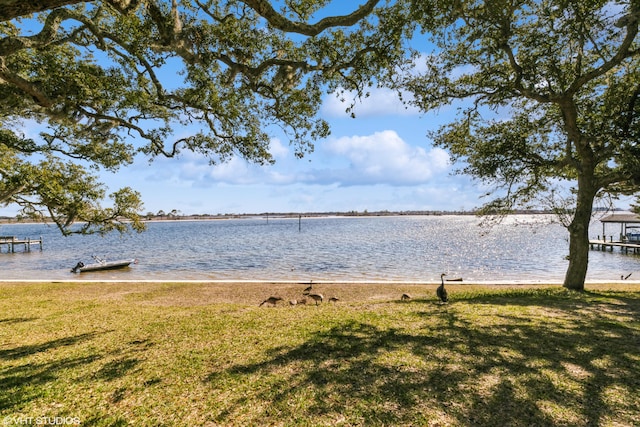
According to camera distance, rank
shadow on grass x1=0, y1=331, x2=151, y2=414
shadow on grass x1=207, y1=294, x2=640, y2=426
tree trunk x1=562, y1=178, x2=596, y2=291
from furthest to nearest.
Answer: tree trunk x1=562, y1=178, x2=596, y2=291 → shadow on grass x1=0, y1=331, x2=151, y2=414 → shadow on grass x1=207, y1=294, x2=640, y2=426

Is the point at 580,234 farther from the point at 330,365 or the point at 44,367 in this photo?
the point at 44,367

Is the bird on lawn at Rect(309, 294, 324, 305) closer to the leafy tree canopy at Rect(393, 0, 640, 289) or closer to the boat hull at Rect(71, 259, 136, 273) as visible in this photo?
the leafy tree canopy at Rect(393, 0, 640, 289)

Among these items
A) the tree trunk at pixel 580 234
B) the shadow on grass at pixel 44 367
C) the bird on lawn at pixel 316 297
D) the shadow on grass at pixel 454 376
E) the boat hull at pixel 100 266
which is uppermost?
the tree trunk at pixel 580 234

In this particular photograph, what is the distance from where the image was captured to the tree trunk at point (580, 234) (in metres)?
12.6

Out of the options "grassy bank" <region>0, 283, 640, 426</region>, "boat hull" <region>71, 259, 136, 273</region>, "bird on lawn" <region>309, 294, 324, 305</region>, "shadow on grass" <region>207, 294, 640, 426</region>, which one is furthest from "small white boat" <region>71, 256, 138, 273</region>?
"shadow on grass" <region>207, 294, 640, 426</region>

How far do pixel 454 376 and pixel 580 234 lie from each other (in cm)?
1125

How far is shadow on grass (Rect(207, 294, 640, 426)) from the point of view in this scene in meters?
4.11

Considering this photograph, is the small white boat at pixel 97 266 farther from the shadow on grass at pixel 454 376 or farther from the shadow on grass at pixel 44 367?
the shadow on grass at pixel 454 376

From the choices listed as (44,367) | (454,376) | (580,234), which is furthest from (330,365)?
(580,234)

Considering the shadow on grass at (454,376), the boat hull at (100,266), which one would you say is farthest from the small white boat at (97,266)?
the shadow on grass at (454,376)

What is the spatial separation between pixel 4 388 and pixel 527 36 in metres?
15.5

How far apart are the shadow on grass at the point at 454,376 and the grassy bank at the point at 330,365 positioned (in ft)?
0.08

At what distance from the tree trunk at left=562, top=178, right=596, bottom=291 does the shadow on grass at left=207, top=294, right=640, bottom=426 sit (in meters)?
5.89

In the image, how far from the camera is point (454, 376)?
5035 millimetres
